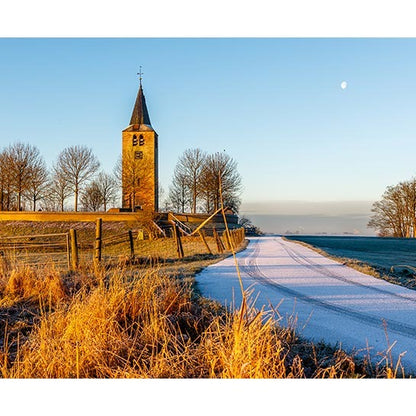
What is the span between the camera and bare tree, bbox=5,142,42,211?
38625 mm

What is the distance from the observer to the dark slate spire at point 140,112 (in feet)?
192

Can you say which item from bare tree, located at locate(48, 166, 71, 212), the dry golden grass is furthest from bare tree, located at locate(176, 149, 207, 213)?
the dry golden grass

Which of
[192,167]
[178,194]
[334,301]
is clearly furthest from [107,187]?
[334,301]

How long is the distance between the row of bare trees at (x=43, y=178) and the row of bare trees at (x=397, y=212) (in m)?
27.0

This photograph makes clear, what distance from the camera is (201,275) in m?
9.04

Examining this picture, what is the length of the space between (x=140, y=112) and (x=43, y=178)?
2157 centimetres

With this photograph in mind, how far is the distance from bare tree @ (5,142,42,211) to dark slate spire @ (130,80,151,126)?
63.0 feet

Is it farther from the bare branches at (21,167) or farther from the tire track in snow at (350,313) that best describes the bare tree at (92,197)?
the tire track in snow at (350,313)

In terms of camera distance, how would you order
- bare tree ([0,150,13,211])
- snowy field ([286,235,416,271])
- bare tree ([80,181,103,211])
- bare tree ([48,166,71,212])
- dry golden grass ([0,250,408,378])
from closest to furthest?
dry golden grass ([0,250,408,378]) → snowy field ([286,235,416,271]) → bare tree ([0,150,13,211]) → bare tree ([48,166,71,212]) → bare tree ([80,181,103,211])

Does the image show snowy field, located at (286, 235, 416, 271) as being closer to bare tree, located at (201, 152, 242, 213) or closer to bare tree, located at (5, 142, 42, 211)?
bare tree, located at (201, 152, 242, 213)

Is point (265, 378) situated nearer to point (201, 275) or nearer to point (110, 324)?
point (110, 324)

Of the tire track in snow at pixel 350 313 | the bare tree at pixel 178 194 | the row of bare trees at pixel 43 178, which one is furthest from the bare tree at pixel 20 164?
the tire track in snow at pixel 350 313

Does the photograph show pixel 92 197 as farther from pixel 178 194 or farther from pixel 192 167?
pixel 192 167

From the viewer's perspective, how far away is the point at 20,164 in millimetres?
39125
